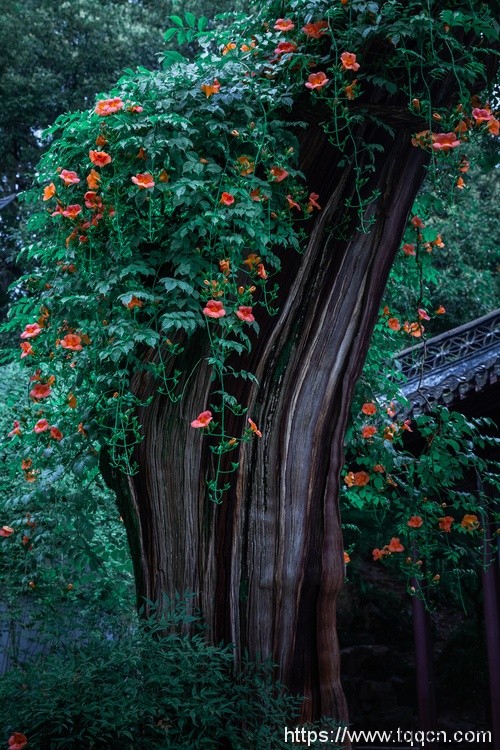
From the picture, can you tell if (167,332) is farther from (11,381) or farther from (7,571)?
(11,381)

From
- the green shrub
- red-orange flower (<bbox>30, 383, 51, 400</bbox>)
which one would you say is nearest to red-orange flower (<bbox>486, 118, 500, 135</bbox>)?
red-orange flower (<bbox>30, 383, 51, 400</bbox>)

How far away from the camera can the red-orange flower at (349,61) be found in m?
2.40

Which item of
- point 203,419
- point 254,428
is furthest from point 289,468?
point 203,419

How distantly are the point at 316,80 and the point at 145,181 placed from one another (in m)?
0.61

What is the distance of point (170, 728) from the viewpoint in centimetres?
227

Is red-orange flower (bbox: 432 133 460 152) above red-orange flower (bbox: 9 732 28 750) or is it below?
above

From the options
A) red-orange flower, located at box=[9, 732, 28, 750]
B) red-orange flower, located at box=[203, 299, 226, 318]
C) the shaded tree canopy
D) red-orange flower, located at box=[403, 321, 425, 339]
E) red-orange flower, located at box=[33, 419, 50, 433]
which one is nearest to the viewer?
red-orange flower, located at box=[9, 732, 28, 750]

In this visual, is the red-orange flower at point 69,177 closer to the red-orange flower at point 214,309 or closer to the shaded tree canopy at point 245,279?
the shaded tree canopy at point 245,279

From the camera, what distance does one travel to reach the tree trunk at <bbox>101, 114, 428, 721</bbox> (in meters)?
2.60

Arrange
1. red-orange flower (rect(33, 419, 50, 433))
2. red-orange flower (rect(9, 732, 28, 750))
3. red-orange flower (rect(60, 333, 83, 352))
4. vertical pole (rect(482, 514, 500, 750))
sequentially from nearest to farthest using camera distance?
1. red-orange flower (rect(9, 732, 28, 750))
2. red-orange flower (rect(60, 333, 83, 352))
3. red-orange flower (rect(33, 419, 50, 433))
4. vertical pole (rect(482, 514, 500, 750))

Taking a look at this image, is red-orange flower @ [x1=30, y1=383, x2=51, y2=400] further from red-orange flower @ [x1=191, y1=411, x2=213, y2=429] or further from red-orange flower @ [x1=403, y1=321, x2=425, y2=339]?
red-orange flower @ [x1=403, y1=321, x2=425, y2=339]

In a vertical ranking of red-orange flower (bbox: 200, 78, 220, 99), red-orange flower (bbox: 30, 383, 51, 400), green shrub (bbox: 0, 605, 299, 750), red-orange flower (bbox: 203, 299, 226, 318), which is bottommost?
green shrub (bbox: 0, 605, 299, 750)

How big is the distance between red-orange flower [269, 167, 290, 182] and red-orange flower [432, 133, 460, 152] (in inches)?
18.9

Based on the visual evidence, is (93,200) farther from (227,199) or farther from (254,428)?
(254,428)
